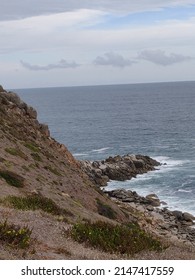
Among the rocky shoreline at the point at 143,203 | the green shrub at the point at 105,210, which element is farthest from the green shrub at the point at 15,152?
the rocky shoreline at the point at 143,203

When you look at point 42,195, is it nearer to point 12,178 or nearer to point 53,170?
point 12,178

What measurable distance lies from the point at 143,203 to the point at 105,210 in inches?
980

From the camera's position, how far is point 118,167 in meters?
87.8

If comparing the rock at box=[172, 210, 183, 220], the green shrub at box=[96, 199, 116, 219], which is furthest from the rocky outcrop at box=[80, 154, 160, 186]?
the green shrub at box=[96, 199, 116, 219]

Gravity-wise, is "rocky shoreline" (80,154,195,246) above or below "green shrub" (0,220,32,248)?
below

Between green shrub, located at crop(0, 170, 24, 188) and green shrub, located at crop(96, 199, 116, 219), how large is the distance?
29.4ft

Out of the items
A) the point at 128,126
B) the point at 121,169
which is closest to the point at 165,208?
the point at 121,169

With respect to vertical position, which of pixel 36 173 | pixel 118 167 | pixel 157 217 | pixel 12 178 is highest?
pixel 12 178

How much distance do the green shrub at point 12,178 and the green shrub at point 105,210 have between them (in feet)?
29.4

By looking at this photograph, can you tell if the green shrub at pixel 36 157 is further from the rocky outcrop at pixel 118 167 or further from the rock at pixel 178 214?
the rocky outcrop at pixel 118 167

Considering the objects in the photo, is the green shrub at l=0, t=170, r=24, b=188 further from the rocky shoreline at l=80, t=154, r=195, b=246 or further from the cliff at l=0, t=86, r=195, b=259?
the rocky shoreline at l=80, t=154, r=195, b=246

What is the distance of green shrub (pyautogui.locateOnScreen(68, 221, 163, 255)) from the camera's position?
16.8m

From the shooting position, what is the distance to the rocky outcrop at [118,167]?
82375mm

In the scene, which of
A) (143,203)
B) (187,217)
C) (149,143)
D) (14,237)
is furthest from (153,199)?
(14,237)
